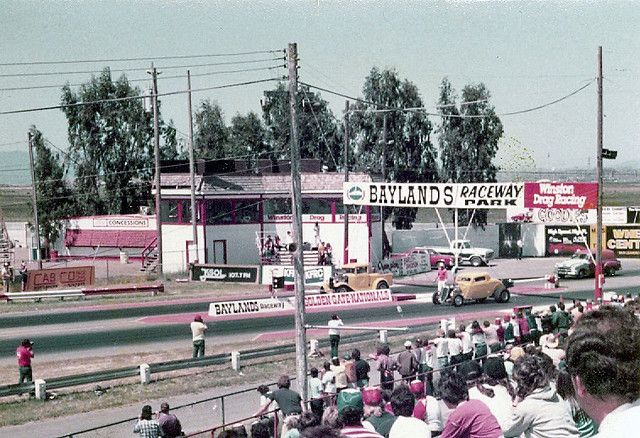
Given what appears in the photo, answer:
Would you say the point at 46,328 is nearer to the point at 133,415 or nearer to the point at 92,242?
the point at 133,415

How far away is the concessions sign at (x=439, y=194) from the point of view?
33.6 m

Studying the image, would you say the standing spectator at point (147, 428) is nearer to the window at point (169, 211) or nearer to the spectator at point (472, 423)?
the spectator at point (472, 423)

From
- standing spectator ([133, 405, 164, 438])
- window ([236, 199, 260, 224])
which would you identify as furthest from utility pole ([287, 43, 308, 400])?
window ([236, 199, 260, 224])

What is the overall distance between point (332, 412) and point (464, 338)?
11371mm

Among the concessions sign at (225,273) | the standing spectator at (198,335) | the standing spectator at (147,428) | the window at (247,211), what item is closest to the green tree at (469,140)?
the window at (247,211)

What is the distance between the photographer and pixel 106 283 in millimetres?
45062

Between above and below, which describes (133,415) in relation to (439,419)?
below

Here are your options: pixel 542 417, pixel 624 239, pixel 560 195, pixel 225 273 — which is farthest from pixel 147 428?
pixel 624 239

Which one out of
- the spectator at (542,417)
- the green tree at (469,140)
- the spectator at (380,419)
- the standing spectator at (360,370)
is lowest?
the standing spectator at (360,370)

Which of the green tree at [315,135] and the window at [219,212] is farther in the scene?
the green tree at [315,135]

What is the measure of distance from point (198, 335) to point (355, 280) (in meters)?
16.4

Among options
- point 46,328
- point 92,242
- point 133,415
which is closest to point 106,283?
point 46,328

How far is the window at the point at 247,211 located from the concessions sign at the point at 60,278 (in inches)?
514

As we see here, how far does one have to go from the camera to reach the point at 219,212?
5391 centimetres
